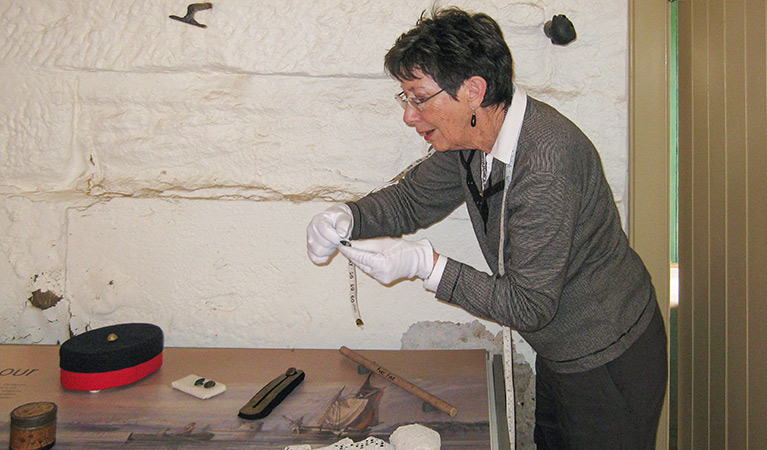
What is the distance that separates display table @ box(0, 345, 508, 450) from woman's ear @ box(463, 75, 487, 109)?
0.63 m

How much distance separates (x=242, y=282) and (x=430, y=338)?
1.94 feet

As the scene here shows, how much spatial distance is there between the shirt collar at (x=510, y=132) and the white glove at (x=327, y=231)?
1.37 feet

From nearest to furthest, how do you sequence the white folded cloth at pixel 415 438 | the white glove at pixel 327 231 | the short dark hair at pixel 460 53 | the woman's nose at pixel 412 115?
1. the white folded cloth at pixel 415 438
2. the short dark hair at pixel 460 53
3. the woman's nose at pixel 412 115
4. the white glove at pixel 327 231

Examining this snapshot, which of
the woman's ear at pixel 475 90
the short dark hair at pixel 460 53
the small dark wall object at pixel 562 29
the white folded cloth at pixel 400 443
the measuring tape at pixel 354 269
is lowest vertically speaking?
the white folded cloth at pixel 400 443

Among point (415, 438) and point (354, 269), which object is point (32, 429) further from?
point (354, 269)

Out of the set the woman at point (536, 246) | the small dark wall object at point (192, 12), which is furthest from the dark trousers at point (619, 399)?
the small dark wall object at point (192, 12)

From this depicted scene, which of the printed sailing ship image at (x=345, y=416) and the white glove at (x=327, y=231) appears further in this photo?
the white glove at (x=327, y=231)

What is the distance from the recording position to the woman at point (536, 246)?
1.10m

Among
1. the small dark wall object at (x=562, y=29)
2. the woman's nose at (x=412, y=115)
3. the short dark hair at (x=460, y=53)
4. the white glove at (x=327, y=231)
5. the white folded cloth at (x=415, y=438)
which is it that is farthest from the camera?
the small dark wall object at (x=562, y=29)

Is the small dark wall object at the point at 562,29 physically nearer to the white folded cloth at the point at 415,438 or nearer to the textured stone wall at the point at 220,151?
the textured stone wall at the point at 220,151

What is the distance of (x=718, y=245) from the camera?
1.43m

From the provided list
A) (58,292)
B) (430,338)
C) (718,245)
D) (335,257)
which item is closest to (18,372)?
(58,292)

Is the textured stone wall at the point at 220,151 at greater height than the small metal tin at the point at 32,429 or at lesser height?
greater

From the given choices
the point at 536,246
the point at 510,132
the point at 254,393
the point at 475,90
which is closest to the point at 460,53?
the point at 475,90
